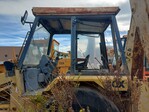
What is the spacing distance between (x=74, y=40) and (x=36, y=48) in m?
0.86

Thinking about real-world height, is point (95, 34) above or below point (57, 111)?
above

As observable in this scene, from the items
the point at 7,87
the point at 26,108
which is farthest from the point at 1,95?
the point at 26,108

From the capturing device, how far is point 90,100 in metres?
4.63

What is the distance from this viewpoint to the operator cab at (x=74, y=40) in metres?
4.95

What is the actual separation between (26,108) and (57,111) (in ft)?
1.67

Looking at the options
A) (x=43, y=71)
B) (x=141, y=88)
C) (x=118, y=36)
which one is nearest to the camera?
(x=141, y=88)

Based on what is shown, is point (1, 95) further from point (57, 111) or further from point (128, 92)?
point (128, 92)

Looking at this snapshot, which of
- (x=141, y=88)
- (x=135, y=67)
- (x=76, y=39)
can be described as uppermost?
(x=76, y=39)

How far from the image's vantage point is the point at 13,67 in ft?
17.4

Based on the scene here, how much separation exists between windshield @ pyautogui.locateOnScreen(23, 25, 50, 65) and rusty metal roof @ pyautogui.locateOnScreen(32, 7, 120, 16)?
0.35 meters

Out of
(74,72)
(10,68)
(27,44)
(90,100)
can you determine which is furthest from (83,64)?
(10,68)

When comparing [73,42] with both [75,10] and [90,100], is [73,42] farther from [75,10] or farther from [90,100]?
[90,100]

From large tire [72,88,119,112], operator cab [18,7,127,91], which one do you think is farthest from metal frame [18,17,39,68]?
large tire [72,88,119,112]

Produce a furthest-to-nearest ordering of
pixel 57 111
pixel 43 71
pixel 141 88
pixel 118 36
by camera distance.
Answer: pixel 43 71 < pixel 118 36 < pixel 141 88 < pixel 57 111
